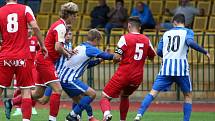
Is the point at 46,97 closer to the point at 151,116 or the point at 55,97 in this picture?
the point at 55,97

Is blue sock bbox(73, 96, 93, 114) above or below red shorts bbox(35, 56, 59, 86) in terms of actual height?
below

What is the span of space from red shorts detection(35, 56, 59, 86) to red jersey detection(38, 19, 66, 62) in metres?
0.11

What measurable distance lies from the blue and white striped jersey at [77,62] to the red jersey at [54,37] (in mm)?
347

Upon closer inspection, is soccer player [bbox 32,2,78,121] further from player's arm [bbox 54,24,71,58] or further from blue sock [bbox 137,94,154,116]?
blue sock [bbox 137,94,154,116]

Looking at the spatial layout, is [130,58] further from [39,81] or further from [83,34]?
[83,34]

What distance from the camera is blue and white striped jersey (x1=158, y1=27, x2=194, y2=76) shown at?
15781 millimetres

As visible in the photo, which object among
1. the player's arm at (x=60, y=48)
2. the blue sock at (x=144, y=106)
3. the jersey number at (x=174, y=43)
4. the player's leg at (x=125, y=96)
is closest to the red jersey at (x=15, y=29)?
the player's arm at (x=60, y=48)

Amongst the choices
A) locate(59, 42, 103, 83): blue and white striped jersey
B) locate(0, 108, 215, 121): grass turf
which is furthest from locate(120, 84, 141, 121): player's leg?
locate(0, 108, 215, 121): grass turf

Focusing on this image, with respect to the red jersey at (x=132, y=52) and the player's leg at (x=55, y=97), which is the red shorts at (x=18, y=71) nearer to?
the player's leg at (x=55, y=97)

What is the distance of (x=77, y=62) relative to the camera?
1555cm

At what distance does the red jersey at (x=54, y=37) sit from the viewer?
48.8 feet

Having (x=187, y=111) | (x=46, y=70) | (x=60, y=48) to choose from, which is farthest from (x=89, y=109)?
(x=187, y=111)

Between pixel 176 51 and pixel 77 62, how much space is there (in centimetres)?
178

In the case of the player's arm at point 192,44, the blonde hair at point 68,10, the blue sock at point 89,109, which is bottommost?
the blue sock at point 89,109
